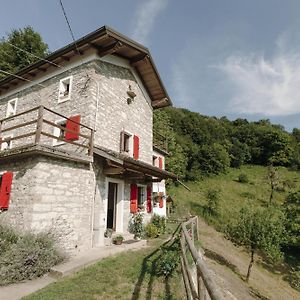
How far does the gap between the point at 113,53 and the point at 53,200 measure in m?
7.55

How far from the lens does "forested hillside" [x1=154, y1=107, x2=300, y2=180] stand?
33750 millimetres

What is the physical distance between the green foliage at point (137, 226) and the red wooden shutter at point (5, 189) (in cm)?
517

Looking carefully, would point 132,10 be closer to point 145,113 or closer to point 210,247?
point 145,113

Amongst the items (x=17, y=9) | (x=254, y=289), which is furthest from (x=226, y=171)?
(x=17, y=9)

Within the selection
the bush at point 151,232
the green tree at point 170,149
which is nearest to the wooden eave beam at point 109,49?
the bush at point 151,232

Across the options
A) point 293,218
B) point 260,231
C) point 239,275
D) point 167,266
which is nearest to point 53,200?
point 167,266

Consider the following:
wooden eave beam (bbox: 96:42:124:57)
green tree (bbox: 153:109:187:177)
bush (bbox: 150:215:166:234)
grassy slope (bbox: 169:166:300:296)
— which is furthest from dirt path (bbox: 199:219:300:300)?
green tree (bbox: 153:109:187:177)

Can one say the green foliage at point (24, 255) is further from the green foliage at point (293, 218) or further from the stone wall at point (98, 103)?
the green foliage at point (293, 218)

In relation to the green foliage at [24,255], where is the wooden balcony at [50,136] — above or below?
above

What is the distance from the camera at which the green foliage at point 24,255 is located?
5961 millimetres

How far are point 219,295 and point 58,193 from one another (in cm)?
672

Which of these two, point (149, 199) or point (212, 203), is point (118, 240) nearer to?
point (149, 199)

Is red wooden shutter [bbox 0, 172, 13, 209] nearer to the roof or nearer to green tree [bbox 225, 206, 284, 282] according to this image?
the roof

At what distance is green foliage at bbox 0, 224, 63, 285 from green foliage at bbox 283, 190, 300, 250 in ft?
48.5
